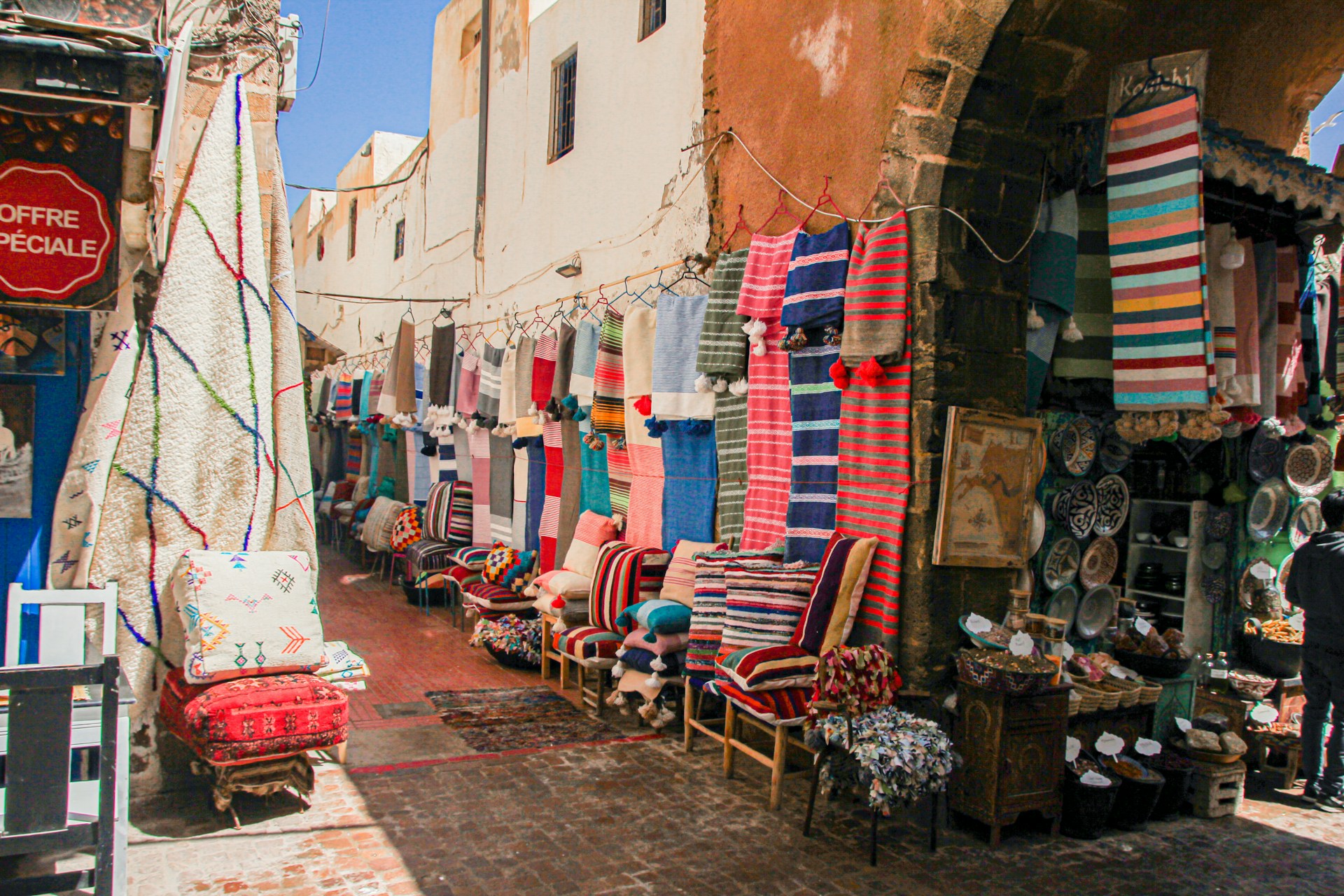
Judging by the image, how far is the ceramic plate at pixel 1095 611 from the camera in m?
5.47

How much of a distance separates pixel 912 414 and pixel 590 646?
293cm

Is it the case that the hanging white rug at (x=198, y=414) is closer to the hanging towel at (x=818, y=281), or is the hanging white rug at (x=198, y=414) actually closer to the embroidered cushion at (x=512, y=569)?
the hanging towel at (x=818, y=281)

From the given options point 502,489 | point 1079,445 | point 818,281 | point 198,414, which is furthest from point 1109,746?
point 502,489

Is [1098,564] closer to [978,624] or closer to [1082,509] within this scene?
[1082,509]

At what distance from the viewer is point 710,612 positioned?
554 centimetres

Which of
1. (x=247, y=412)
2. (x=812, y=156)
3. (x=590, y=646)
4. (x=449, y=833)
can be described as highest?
(x=812, y=156)

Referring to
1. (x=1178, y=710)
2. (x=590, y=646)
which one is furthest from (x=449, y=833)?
(x=1178, y=710)

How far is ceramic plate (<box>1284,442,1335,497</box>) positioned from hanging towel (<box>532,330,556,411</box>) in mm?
5654

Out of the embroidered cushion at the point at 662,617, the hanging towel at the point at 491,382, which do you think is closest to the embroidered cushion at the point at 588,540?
the embroidered cushion at the point at 662,617

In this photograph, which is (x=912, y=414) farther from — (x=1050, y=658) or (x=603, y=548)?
(x=603, y=548)

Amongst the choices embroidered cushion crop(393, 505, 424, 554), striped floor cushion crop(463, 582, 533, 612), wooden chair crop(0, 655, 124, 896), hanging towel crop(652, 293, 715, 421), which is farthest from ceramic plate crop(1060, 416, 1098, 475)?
embroidered cushion crop(393, 505, 424, 554)

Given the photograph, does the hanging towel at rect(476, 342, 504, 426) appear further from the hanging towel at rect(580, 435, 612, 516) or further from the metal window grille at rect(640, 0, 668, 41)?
the metal window grille at rect(640, 0, 668, 41)

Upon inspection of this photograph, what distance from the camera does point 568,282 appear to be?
927 centimetres

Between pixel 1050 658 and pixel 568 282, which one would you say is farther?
pixel 568 282
